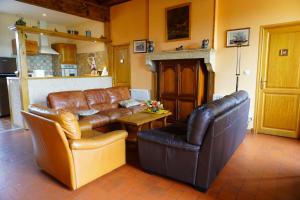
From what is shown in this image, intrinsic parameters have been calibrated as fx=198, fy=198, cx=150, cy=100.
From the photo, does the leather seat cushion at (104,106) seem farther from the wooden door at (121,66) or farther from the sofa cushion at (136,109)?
the wooden door at (121,66)

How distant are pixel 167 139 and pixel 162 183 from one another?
54cm

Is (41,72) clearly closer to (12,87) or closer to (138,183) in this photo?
(12,87)

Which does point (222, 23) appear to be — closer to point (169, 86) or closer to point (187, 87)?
point (187, 87)

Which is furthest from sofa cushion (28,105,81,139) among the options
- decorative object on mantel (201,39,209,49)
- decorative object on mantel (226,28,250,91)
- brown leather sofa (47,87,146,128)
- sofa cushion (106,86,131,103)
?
decorative object on mantel (226,28,250,91)

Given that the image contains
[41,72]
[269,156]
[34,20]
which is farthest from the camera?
[34,20]

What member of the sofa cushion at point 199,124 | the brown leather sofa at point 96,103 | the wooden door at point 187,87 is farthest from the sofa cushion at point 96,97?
the sofa cushion at point 199,124

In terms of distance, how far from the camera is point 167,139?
2.34 m

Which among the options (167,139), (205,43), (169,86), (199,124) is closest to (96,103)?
(169,86)

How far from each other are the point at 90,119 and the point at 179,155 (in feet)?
6.68

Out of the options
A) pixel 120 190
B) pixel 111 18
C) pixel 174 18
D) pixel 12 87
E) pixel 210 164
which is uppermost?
pixel 111 18

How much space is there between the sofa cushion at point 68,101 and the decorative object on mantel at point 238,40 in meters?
3.34

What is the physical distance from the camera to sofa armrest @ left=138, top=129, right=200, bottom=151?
2.19 m

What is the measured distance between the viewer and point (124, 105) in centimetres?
468

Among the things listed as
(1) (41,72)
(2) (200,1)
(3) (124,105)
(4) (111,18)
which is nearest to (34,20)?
(4) (111,18)
